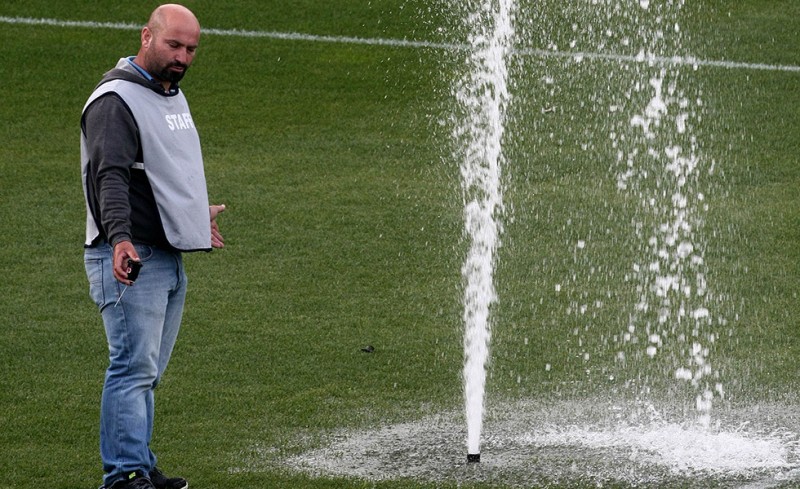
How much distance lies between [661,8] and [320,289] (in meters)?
7.21

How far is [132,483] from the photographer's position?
16.9 ft

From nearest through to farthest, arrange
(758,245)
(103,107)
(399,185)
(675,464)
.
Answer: (103,107), (675,464), (758,245), (399,185)

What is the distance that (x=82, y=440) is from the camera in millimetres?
6043

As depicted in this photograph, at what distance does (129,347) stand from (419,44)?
9.15 metres

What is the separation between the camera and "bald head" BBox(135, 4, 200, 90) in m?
5.16

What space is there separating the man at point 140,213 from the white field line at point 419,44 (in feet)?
26.4

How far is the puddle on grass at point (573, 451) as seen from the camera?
18.3 ft

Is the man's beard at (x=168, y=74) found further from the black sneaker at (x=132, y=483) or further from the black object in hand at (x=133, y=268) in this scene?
the black sneaker at (x=132, y=483)

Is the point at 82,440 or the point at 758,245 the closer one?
the point at 82,440

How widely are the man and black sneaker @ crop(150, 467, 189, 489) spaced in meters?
0.14

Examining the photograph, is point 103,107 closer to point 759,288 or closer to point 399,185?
point 759,288

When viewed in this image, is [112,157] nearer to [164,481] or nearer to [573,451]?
[164,481]

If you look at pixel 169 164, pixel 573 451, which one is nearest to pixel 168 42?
pixel 169 164

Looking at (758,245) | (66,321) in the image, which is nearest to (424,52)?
(758,245)
